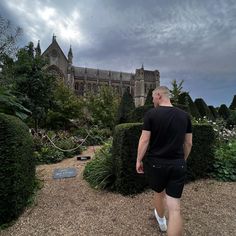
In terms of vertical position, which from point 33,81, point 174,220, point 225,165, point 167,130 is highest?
point 33,81

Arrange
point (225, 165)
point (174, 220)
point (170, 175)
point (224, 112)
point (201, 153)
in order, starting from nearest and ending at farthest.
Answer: point (174, 220)
point (170, 175)
point (201, 153)
point (225, 165)
point (224, 112)

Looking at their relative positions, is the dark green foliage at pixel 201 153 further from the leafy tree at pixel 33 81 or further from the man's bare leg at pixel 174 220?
the leafy tree at pixel 33 81

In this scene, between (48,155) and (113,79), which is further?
(113,79)

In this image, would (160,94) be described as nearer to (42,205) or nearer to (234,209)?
(234,209)

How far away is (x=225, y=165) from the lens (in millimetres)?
4895

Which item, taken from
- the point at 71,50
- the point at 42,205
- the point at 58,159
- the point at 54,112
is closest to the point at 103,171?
the point at 42,205

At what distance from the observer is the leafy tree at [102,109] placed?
1660cm

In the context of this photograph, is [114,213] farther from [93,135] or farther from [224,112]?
[224,112]

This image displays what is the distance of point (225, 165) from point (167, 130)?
12.3ft

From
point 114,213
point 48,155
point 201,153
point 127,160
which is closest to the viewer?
point 114,213

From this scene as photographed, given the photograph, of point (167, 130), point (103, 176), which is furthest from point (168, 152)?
point (103, 176)

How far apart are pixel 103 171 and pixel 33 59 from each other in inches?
346

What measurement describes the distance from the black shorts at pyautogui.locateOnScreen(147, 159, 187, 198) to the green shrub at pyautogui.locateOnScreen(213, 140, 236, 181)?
3.32 metres

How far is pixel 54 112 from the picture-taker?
46.4ft
